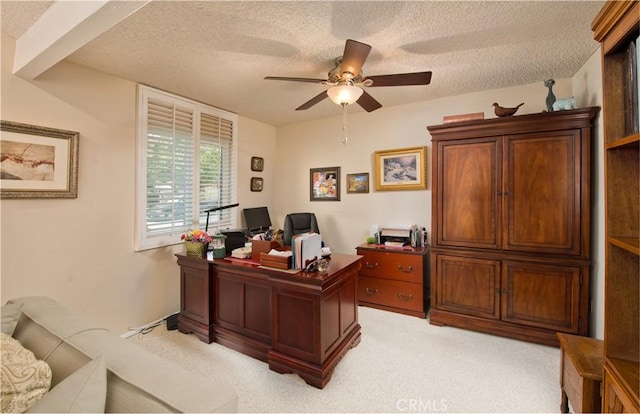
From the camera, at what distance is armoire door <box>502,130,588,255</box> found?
7.89ft

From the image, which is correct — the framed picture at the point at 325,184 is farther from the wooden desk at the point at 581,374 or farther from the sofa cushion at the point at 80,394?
the sofa cushion at the point at 80,394

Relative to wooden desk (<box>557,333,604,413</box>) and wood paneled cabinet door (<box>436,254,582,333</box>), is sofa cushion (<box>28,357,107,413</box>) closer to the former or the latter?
wooden desk (<box>557,333,604,413</box>)

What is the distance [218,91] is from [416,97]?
7.80ft

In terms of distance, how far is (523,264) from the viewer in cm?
257

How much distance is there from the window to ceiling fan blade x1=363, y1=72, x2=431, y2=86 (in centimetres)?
236

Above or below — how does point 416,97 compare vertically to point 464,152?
above

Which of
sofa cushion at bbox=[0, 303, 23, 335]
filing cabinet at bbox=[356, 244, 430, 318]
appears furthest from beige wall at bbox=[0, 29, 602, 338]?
sofa cushion at bbox=[0, 303, 23, 335]

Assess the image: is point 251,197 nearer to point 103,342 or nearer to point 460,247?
point 460,247

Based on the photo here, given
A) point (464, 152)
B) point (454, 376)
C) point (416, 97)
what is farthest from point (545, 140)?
point (454, 376)

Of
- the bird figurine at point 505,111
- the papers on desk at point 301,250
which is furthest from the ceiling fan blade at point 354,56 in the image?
the bird figurine at point 505,111

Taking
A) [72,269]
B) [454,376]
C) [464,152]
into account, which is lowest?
→ [454,376]

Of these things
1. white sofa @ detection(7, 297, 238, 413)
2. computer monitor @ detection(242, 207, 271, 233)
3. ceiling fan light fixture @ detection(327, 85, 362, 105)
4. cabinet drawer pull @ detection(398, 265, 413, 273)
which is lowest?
cabinet drawer pull @ detection(398, 265, 413, 273)

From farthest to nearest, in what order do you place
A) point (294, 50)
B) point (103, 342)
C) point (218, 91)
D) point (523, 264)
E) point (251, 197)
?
point (251, 197) < point (218, 91) < point (523, 264) < point (294, 50) < point (103, 342)

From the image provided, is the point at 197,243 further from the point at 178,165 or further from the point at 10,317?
the point at 10,317
